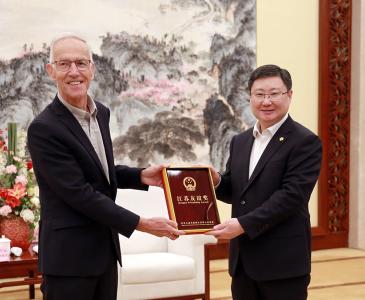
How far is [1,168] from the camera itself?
448cm

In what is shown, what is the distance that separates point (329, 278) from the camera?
5.52 meters

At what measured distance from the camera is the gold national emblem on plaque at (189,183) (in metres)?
2.83

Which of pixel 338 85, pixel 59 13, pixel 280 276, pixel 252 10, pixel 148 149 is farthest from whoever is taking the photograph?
pixel 338 85

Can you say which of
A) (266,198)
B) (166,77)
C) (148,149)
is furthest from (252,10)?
(266,198)

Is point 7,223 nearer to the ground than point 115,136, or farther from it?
nearer to the ground

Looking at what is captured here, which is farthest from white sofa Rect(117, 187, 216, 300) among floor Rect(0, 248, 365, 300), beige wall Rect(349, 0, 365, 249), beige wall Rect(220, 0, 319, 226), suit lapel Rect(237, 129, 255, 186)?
beige wall Rect(349, 0, 365, 249)

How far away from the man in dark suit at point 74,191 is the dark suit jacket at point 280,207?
52 centimetres

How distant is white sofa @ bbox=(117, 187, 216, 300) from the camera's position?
4262 mm

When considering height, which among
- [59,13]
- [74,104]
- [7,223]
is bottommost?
[7,223]

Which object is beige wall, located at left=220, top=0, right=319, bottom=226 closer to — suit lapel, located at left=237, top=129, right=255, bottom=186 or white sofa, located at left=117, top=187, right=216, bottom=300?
white sofa, located at left=117, top=187, right=216, bottom=300

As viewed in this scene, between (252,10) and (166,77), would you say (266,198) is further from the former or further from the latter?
(252,10)

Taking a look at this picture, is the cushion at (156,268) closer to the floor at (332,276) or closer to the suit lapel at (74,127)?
the floor at (332,276)

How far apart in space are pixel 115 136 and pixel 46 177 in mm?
3439

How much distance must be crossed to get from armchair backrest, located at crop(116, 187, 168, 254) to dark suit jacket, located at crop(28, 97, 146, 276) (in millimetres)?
2307
